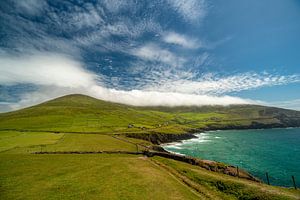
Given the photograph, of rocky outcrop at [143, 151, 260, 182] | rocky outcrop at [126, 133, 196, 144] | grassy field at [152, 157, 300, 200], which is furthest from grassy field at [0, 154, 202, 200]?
rocky outcrop at [126, 133, 196, 144]

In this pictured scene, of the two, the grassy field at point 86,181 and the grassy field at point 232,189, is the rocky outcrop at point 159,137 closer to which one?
the grassy field at point 86,181

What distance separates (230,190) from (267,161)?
192 feet

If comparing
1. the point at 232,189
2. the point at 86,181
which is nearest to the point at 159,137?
the point at 232,189

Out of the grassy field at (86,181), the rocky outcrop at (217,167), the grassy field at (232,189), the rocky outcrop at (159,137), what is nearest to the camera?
the grassy field at (86,181)

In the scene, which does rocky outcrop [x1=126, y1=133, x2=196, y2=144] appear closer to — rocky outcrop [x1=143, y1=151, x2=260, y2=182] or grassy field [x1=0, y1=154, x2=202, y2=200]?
rocky outcrop [x1=143, y1=151, x2=260, y2=182]

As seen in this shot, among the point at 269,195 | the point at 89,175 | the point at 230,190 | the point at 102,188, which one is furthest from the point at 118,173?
the point at 269,195

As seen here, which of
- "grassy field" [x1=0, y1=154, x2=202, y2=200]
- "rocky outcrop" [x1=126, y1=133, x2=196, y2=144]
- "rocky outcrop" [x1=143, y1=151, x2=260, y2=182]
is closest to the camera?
"grassy field" [x1=0, y1=154, x2=202, y2=200]

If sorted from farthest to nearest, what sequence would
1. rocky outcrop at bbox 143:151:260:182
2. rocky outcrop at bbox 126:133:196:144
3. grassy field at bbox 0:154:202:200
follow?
rocky outcrop at bbox 126:133:196:144
rocky outcrop at bbox 143:151:260:182
grassy field at bbox 0:154:202:200

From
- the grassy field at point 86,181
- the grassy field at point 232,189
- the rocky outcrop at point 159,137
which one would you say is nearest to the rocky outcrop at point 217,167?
the grassy field at point 232,189

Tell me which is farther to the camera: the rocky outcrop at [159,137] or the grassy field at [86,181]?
the rocky outcrop at [159,137]

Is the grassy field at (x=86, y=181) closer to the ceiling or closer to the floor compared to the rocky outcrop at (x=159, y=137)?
closer to the ceiling

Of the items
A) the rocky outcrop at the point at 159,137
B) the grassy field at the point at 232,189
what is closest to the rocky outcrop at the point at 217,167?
the grassy field at the point at 232,189

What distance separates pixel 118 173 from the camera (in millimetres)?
34875

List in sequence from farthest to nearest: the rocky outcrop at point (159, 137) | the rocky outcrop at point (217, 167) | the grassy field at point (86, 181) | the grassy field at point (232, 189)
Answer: the rocky outcrop at point (159, 137) < the rocky outcrop at point (217, 167) < the grassy field at point (232, 189) < the grassy field at point (86, 181)
